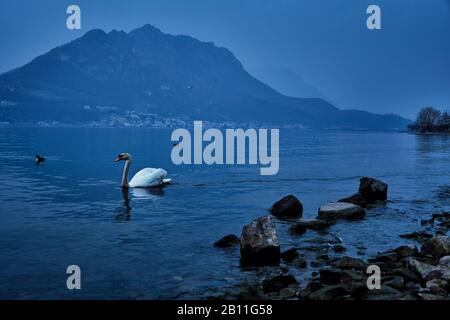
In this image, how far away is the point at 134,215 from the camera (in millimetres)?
24609

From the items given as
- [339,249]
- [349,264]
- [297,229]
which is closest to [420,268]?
[349,264]

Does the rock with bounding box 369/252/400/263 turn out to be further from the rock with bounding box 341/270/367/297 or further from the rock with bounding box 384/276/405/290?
the rock with bounding box 384/276/405/290

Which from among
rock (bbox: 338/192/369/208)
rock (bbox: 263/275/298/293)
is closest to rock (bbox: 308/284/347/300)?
rock (bbox: 263/275/298/293)

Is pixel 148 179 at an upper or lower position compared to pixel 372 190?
upper

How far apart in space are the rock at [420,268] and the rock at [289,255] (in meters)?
3.86

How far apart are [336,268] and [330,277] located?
1.45m

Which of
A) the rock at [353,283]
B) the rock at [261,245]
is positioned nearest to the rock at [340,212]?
the rock at [261,245]

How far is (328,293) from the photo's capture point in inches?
501

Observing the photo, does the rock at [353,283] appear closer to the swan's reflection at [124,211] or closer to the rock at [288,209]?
the rock at [288,209]

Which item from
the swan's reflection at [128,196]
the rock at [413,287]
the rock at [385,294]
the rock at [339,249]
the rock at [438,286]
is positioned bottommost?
the rock at [339,249]

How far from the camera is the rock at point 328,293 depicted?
12.6 meters

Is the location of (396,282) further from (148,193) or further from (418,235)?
(148,193)

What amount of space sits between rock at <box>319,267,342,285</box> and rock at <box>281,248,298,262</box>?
272cm

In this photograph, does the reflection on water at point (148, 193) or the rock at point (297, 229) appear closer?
the rock at point (297, 229)
